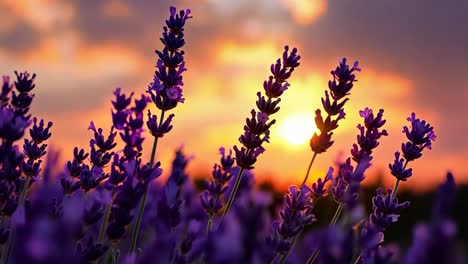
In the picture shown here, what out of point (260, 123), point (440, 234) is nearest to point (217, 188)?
point (260, 123)

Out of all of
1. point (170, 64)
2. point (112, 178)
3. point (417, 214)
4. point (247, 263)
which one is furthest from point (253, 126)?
point (417, 214)

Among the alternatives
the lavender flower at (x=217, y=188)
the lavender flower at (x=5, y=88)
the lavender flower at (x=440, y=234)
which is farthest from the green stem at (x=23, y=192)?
the lavender flower at (x=440, y=234)

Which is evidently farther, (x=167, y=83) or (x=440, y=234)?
Result: (x=167, y=83)

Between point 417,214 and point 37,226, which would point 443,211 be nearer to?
point 37,226

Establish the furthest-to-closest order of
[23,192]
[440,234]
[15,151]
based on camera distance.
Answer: [23,192] < [15,151] < [440,234]

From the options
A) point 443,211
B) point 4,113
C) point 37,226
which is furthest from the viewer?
point 4,113

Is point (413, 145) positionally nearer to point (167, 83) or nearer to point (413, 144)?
point (413, 144)
